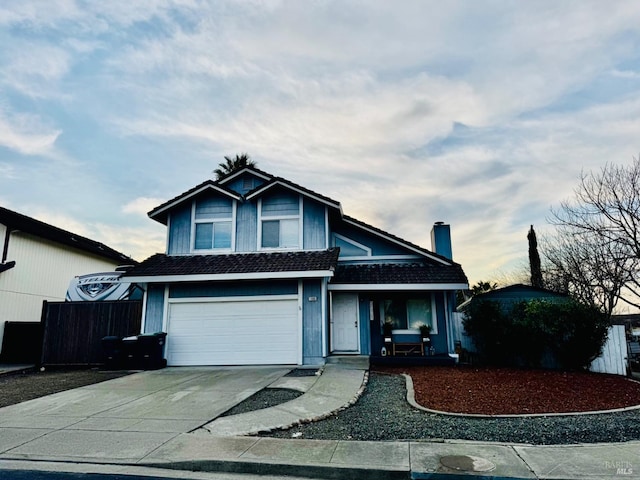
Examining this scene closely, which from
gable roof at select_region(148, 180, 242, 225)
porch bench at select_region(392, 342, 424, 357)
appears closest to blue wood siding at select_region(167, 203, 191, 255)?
gable roof at select_region(148, 180, 242, 225)

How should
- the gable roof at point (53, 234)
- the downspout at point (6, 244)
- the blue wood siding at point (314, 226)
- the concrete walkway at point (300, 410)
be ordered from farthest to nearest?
the gable roof at point (53, 234)
the downspout at point (6, 244)
the blue wood siding at point (314, 226)
the concrete walkway at point (300, 410)

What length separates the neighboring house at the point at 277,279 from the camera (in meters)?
12.4

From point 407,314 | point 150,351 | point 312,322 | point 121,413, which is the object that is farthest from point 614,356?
point 150,351

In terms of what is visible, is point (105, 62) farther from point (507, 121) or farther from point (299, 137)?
point (507, 121)

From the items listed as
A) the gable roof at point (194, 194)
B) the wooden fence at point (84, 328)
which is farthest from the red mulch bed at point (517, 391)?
the wooden fence at point (84, 328)

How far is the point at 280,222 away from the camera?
13969 millimetres

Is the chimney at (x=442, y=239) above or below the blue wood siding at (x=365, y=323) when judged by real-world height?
above

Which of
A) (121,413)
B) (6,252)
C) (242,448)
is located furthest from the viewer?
(6,252)

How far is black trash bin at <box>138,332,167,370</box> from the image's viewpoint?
1222cm

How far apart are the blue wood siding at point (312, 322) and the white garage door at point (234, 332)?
0.28 meters

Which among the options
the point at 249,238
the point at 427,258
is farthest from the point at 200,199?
the point at 427,258

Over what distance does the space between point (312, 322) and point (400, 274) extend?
3.42 m

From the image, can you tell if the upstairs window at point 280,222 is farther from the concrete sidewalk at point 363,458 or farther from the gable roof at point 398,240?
the concrete sidewalk at point 363,458

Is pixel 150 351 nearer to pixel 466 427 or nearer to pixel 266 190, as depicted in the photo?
pixel 266 190
